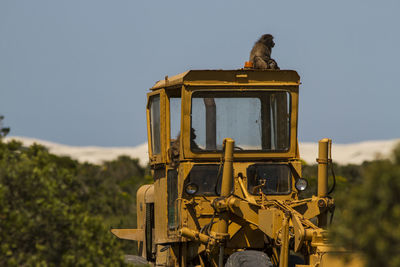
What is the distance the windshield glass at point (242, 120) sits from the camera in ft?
39.0

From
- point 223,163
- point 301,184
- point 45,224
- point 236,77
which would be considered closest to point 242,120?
point 236,77

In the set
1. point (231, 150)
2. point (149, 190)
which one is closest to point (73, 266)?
point (231, 150)

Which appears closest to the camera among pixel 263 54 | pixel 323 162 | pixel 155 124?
pixel 323 162

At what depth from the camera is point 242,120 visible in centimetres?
1214

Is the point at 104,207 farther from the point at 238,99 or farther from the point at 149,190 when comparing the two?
the point at 238,99

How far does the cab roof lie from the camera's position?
11781 millimetres

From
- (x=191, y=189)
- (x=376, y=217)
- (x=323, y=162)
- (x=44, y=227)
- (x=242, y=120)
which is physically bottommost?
(x=44, y=227)

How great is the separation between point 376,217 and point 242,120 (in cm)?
609

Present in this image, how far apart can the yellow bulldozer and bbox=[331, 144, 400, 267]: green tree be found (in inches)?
180

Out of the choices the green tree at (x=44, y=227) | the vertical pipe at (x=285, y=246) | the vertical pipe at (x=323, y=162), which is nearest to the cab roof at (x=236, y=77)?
the vertical pipe at (x=323, y=162)

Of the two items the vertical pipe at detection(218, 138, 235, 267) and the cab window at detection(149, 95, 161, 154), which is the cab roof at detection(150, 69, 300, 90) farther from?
the vertical pipe at detection(218, 138, 235, 267)

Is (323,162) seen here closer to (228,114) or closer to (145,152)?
(228,114)

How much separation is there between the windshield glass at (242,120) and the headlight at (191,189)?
0.49 metres

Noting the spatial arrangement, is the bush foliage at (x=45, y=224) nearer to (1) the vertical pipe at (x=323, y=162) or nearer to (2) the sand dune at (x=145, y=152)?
(1) the vertical pipe at (x=323, y=162)
